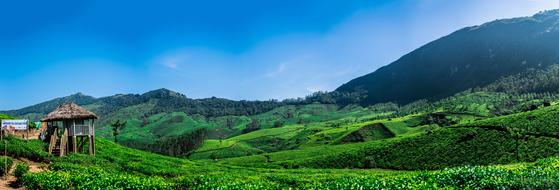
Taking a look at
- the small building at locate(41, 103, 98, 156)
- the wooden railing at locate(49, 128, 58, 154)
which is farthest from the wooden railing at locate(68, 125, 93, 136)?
the wooden railing at locate(49, 128, 58, 154)

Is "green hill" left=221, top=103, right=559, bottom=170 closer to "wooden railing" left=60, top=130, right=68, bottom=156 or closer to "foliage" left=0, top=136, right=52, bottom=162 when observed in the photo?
"wooden railing" left=60, top=130, right=68, bottom=156

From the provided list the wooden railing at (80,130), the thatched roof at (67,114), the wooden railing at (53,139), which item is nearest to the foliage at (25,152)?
the wooden railing at (53,139)

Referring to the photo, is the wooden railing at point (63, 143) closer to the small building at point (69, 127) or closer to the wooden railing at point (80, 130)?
the small building at point (69, 127)

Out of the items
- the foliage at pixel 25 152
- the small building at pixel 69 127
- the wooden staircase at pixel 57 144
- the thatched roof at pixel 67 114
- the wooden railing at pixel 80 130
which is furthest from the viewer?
Result: the wooden railing at pixel 80 130

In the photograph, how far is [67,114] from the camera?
185 feet

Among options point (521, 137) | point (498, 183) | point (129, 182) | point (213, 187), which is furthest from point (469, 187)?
point (521, 137)

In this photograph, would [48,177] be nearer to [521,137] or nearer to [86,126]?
[86,126]

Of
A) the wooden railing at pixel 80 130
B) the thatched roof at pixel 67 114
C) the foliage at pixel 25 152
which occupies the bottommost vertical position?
the foliage at pixel 25 152

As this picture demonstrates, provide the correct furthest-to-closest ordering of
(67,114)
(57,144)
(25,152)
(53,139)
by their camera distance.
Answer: (67,114), (57,144), (53,139), (25,152)

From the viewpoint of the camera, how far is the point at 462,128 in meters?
133

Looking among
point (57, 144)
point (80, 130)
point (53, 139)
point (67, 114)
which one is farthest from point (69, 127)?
point (53, 139)

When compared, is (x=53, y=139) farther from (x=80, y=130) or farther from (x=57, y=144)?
(x=80, y=130)

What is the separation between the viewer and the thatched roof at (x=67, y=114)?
183 ft

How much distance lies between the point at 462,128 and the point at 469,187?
115646 millimetres
